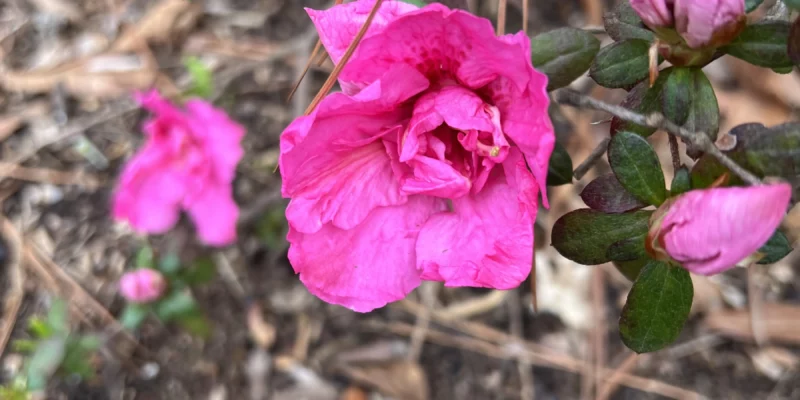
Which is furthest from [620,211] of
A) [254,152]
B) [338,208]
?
[254,152]

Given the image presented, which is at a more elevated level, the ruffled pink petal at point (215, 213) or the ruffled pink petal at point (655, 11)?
the ruffled pink petal at point (655, 11)

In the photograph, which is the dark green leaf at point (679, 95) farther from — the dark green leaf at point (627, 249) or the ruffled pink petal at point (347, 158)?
the ruffled pink petal at point (347, 158)

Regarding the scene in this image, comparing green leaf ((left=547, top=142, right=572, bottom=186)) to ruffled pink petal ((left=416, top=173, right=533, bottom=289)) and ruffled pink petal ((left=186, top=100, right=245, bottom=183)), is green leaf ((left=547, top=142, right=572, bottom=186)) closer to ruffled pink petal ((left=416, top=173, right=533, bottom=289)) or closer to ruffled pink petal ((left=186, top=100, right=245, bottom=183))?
ruffled pink petal ((left=416, top=173, right=533, bottom=289))

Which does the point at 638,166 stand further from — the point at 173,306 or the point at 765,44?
the point at 173,306

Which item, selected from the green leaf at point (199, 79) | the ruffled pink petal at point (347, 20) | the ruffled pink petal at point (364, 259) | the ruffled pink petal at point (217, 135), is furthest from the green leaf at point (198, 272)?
the ruffled pink petal at point (347, 20)

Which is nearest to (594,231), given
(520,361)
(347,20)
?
(347,20)

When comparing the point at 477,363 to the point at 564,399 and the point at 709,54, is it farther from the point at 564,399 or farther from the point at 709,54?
the point at 709,54

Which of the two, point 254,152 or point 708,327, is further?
point 254,152
